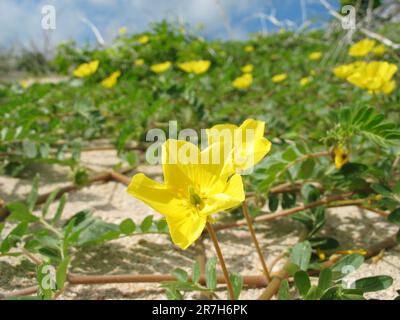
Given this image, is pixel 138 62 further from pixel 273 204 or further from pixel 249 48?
pixel 273 204

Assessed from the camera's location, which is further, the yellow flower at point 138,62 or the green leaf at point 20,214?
the yellow flower at point 138,62

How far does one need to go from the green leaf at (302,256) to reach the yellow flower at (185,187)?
360mm

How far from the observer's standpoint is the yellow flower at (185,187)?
77 cm

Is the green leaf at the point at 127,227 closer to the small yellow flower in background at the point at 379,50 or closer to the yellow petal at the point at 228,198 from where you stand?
the yellow petal at the point at 228,198

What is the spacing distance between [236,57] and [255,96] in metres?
2.65

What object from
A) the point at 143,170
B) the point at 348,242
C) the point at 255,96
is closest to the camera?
the point at 348,242

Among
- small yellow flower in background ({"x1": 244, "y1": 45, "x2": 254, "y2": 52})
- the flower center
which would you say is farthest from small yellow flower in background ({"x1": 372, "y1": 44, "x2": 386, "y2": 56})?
small yellow flower in background ({"x1": 244, "y1": 45, "x2": 254, "y2": 52})

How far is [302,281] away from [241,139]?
31 centimetres

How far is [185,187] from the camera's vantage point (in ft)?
2.79

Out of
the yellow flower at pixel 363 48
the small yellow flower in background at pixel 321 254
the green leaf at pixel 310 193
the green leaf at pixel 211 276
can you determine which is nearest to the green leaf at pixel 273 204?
the green leaf at pixel 310 193

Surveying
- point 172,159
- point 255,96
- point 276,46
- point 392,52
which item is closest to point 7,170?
point 172,159

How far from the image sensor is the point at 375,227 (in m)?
1.44

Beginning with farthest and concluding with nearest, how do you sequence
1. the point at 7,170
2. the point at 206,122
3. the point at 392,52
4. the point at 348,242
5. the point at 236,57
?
the point at 236,57
the point at 392,52
the point at 206,122
the point at 7,170
the point at 348,242
